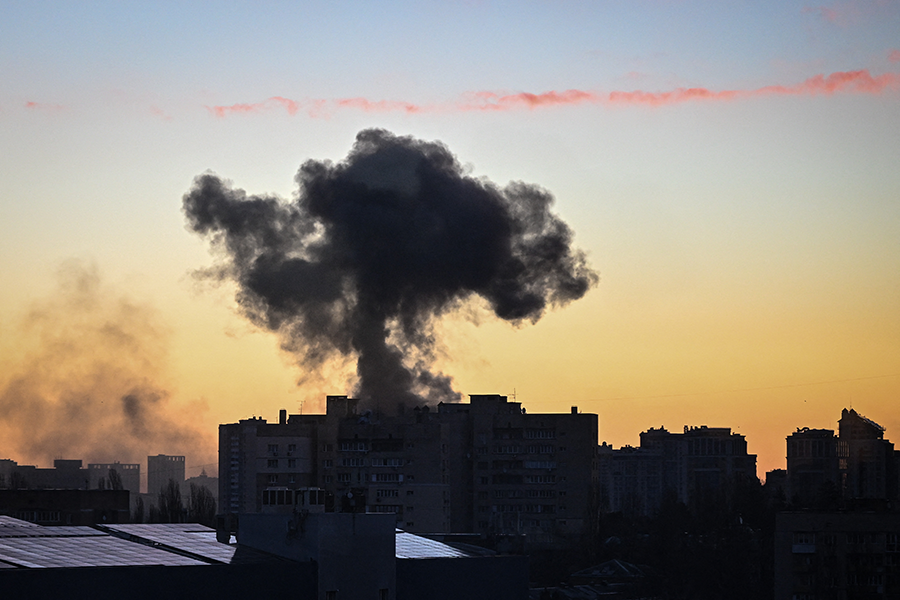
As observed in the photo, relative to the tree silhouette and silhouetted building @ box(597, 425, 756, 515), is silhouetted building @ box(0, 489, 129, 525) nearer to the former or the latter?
the tree silhouette

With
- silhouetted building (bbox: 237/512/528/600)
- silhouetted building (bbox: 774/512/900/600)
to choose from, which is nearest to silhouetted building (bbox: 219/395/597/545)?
silhouetted building (bbox: 774/512/900/600)

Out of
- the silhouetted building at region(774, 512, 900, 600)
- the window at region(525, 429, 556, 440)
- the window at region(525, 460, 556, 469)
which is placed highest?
the window at region(525, 429, 556, 440)

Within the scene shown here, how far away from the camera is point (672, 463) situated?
185125mm

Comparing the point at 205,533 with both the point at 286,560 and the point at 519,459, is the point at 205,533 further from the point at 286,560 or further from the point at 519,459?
the point at 519,459

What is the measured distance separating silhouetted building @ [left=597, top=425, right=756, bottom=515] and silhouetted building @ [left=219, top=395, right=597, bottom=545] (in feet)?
235

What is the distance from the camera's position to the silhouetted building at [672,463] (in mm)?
173125

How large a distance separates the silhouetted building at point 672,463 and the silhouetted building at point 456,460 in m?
71.8

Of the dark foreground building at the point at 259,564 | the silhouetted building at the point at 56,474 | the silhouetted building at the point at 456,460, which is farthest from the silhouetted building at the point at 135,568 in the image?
the silhouetted building at the point at 56,474

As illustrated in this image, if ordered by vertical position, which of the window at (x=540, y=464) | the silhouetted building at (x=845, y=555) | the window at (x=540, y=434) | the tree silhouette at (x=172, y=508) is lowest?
the silhouetted building at (x=845, y=555)

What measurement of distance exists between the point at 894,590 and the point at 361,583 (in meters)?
41.1

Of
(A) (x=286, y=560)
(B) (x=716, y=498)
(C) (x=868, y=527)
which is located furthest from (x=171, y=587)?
(B) (x=716, y=498)

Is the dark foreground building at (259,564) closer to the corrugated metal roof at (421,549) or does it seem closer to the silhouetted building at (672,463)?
the corrugated metal roof at (421,549)

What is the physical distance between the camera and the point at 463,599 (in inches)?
1321

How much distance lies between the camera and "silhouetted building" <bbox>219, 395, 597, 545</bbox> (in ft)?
300
